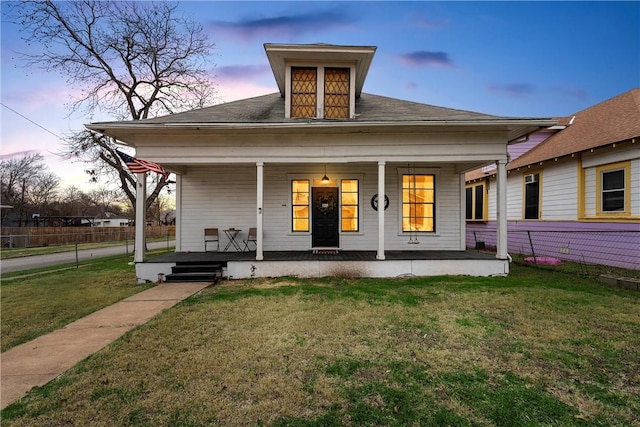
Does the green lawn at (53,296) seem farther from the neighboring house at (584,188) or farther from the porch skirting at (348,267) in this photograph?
the neighboring house at (584,188)

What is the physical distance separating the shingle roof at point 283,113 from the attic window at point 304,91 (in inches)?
21.1

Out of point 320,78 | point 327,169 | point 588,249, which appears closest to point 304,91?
point 320,78

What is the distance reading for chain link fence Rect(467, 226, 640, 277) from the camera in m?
7.73

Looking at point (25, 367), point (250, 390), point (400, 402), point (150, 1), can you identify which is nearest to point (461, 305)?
point (400, 402)

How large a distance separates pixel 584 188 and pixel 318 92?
8.77 metres

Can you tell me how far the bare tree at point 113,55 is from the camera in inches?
515

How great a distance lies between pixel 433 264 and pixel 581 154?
6.13 meters

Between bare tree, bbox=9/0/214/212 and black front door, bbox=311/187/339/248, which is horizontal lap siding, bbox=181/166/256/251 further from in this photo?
bare tree, bbox=9/0/214/212

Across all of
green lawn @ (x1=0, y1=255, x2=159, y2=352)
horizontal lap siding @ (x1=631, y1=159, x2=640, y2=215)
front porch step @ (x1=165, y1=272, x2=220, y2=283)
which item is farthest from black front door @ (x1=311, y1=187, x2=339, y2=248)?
horizontal lap siding @ (x1=631, y1=159, x2=640, y2=215)

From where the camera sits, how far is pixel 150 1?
557 inches

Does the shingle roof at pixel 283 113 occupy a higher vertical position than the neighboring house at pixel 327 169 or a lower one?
higher

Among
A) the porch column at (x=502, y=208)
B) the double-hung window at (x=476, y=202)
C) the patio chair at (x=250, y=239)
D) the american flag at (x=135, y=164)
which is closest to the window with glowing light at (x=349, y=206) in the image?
the patio chair at (x=250, y=239)

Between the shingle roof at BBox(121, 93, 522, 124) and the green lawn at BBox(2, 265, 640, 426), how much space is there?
4665mm

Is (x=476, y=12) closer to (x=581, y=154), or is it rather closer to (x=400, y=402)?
(x=581, y=154)
